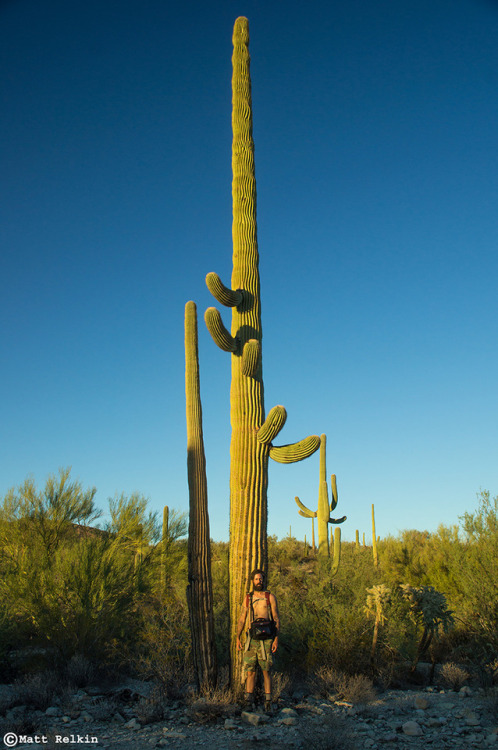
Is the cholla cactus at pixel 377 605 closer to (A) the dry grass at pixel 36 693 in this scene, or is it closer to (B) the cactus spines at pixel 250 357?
(B) the cactus spines at pixel 250 357

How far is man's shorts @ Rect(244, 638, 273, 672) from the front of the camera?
6383 mm

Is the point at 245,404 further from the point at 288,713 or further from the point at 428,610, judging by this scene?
the point at 428,610

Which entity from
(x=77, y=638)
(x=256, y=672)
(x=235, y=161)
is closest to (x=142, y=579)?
(x=77, y=638)

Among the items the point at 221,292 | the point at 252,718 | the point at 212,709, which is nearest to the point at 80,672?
the point at 212,709

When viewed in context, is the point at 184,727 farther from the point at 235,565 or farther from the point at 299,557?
the point at 299,557

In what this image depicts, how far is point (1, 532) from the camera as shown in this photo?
10875 mm

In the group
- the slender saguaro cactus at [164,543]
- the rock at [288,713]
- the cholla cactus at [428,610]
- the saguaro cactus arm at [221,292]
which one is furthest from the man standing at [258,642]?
the saguaro cactus arm at [221,292]

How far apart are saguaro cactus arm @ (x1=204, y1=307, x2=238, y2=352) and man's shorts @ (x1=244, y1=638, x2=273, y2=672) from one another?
4017 millimetres

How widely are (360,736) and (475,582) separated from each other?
5349mm

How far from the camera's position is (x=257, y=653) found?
21.2ft

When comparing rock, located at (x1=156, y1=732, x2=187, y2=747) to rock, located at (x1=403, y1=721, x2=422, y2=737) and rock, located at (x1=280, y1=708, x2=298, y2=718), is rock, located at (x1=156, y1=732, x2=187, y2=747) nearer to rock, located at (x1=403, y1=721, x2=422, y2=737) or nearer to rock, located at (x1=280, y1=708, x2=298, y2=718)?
rock, located at (x1=280, y1=708, x2=298, y2=718)

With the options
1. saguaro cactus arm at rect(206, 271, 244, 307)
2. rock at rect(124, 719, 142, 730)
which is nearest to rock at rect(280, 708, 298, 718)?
rock at rect(124, 719, 142, 730)

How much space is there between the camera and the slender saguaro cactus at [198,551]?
714 centimetres

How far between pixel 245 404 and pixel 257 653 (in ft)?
10.9
